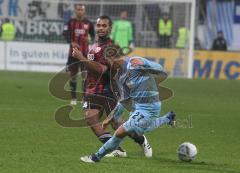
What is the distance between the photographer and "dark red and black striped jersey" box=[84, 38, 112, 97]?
38.0 ft

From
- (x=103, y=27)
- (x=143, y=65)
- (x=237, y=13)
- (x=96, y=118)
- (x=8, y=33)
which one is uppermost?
(x=103, y=27)

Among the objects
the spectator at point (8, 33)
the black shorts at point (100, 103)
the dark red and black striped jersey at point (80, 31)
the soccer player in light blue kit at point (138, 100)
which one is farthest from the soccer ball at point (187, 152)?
the spectator at point (8, 33)

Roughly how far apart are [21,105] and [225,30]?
84.1 ft

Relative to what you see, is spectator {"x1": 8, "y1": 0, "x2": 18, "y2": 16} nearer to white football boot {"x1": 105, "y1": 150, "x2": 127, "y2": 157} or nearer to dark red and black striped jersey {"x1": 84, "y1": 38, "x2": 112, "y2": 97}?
dark red and black striped jersey {"x1": 84, "y1": 38, "x2": 112, "y2": 97}

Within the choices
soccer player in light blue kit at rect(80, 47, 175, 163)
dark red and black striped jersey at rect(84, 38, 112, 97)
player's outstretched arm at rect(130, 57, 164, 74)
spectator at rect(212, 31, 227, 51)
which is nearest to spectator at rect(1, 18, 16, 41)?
spectator at rect(212, 31, 227, 51)

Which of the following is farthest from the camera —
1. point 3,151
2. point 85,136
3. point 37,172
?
point 85,136

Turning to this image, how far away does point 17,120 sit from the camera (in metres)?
15.7

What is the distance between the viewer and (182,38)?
34.2 meters

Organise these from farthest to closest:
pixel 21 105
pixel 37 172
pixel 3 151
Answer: pixel 21 105 → pixel 3 151 → pixel 37 172

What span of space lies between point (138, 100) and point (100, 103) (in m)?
1.16

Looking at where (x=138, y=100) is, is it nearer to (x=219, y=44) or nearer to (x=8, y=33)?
(x=8, y=33)

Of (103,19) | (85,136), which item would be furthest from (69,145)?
(103,19)

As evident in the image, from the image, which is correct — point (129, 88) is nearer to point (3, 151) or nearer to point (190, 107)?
point (3, 151)

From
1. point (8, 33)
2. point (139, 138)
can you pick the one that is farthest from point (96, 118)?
point (8, 33)
